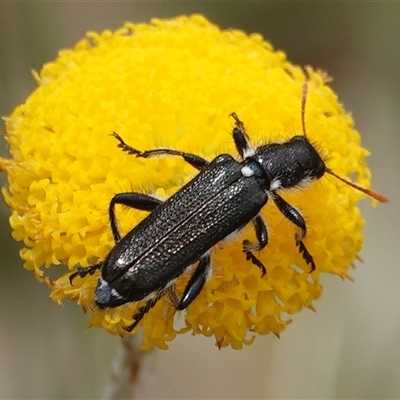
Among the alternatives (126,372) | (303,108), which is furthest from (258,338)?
(303,108)

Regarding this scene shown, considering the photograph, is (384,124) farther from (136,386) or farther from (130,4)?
(136,386)

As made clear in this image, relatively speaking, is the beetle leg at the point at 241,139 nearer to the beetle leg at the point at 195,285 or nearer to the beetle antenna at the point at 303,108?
the beetle antenna at the point at 303,108

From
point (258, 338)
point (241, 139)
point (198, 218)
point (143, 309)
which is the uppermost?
point (241, 139)

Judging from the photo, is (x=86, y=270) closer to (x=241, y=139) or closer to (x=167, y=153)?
(x=167, y=153)

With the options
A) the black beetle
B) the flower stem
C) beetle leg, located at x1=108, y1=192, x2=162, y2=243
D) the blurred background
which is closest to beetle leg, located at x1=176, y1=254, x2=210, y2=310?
the black beetle

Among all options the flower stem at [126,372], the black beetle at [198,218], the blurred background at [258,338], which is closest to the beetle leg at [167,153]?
the black beetle at [198,218]

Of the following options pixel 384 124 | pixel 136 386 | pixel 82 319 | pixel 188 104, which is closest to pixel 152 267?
pixel 188 104
